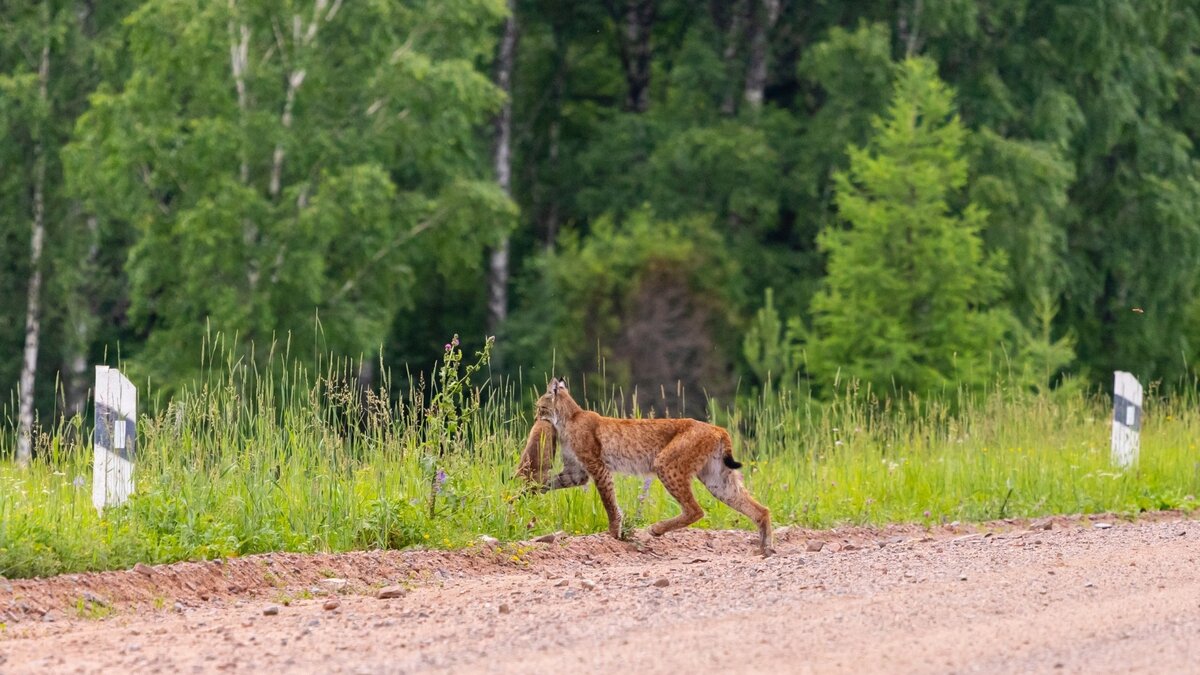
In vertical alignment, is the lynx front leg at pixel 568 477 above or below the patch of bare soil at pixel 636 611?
above

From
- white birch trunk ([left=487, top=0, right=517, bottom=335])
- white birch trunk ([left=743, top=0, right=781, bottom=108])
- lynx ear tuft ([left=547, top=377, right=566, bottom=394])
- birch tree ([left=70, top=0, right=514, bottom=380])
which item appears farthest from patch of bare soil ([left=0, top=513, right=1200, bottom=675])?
white birch trunk ([left=743, top=0, right=781, bottom=108])

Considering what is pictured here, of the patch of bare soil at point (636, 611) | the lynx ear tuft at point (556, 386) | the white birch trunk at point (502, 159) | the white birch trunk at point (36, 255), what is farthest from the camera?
the white birch trunk at point (502, 159)

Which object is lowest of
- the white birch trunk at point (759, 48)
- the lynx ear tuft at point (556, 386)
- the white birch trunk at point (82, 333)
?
the white birch trunk at point (82, 333)

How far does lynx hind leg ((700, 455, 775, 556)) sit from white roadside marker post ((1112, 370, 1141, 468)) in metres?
4.68

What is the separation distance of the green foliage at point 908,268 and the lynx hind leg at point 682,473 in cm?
2086

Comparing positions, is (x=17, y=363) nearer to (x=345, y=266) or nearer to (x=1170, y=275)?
(x=345, y=266)

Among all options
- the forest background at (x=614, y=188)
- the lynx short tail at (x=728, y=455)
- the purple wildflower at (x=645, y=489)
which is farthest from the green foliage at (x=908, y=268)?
the lynx short tail at (x=728, y=455)

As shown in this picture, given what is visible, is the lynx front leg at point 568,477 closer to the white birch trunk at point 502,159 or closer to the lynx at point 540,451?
the lynx at point 540,451

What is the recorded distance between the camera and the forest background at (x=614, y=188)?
31641 millimetres

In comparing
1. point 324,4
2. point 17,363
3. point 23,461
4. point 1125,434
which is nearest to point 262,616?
point 23,461

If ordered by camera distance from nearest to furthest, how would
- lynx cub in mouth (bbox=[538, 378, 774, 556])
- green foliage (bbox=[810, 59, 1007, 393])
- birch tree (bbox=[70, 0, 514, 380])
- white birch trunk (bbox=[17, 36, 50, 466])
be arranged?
1. lynx cub in mouth (bbox=[538, 378, 774, 556])
2. birch tree (bbox=[70, 0, 514, 380])
3. green foliage (bbox=[810, 59, 1007, 393])
4. white birch trunk (bbox=[17, 36, 50, 466])

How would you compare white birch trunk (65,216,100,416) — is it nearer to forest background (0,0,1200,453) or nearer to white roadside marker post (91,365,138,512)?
forest background (0,0,1200,453)

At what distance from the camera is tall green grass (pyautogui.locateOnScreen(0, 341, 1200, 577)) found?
1018cm

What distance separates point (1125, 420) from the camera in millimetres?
15492
